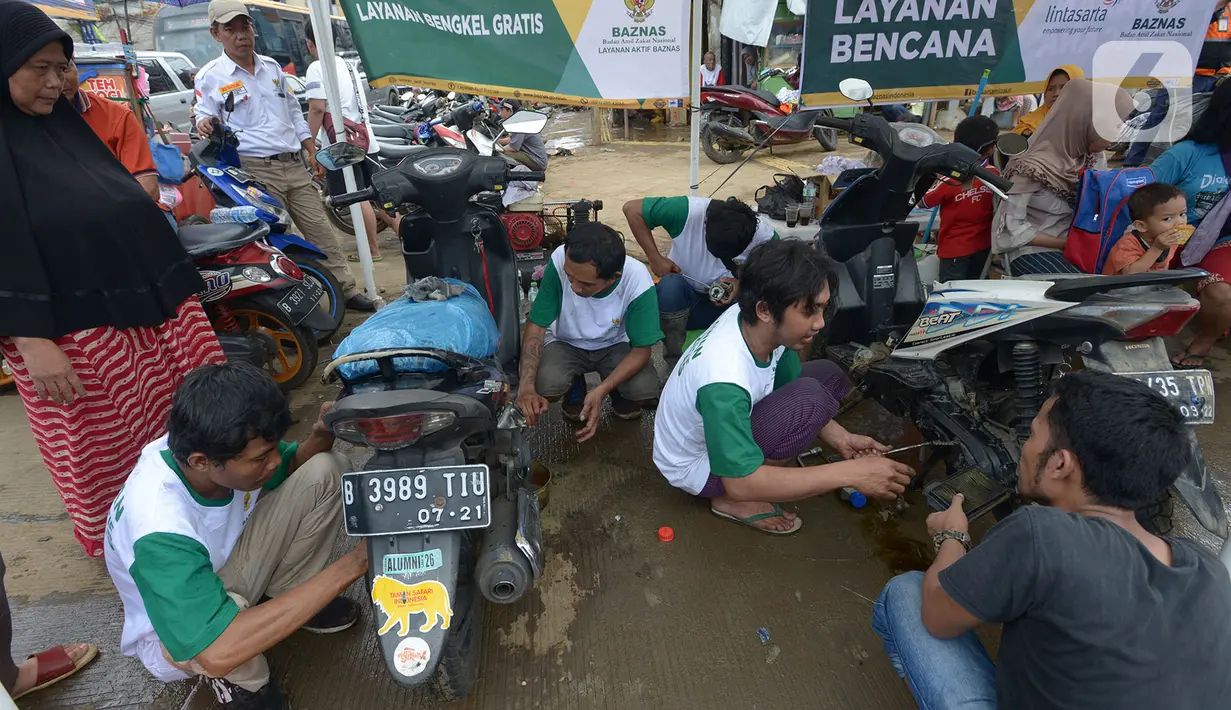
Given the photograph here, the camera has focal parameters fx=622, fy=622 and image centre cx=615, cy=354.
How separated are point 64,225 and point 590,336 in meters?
1.90

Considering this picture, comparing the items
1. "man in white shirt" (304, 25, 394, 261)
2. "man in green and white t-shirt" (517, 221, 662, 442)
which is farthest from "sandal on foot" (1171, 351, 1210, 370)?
"man in white shirt" (304, 25, 394, 261)

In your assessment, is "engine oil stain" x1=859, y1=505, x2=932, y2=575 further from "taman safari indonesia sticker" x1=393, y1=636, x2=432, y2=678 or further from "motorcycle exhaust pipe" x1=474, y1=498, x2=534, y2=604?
"taman safari indonesia sticker" x1=393, y1=636, x2=432, y2=678

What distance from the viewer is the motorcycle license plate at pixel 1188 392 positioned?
6.76 ft

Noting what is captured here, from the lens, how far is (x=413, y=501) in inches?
59.2

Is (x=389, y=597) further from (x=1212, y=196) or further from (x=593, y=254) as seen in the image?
(x=1212, y=196)

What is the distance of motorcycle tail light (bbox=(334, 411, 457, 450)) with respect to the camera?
149 cm

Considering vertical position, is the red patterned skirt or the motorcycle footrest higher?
the red patterned skirt

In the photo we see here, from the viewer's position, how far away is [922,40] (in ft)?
12.6

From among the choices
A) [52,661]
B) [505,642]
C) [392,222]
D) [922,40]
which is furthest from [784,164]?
[52,661]

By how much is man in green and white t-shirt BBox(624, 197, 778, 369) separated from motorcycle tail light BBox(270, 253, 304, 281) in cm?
183

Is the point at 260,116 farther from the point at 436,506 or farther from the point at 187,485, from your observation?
the point at 436,506

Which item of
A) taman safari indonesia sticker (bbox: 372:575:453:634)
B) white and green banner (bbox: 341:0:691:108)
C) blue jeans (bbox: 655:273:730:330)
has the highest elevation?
white and green banner (bbox: 341:0:691:108)

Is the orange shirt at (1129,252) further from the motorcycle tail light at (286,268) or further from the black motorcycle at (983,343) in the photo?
the motorcycle tail light at (286,268)

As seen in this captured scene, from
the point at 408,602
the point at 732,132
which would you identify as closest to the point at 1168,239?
the point at 408,602
